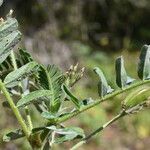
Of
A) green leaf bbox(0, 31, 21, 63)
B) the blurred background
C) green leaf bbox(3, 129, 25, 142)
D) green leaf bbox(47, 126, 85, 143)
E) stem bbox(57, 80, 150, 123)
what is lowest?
the blurred background

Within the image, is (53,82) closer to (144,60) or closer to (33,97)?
(33,97)

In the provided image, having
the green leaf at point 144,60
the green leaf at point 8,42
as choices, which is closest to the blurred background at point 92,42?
the green leaf at point 144,60

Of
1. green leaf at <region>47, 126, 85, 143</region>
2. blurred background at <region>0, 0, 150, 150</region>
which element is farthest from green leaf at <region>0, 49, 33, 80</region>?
blurred background at <region>0, 0, 150, 150</region>

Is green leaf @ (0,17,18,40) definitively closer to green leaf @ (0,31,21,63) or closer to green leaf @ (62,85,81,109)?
green leaf @ (0,31,21,63)

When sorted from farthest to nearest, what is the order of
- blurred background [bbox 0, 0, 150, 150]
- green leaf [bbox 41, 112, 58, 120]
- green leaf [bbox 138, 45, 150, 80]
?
blurred background [bbox 0, 0, 150, 150]
green leaf [bbox 138, 45, 150, 80]
green leaf [bbox 41, 112, 58, 120]

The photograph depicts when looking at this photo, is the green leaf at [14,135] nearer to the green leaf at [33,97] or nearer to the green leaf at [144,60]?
the green leaf at [33,97]

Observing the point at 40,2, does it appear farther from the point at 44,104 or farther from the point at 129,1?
the point at 44,104

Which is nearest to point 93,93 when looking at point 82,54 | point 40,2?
point 82,54
